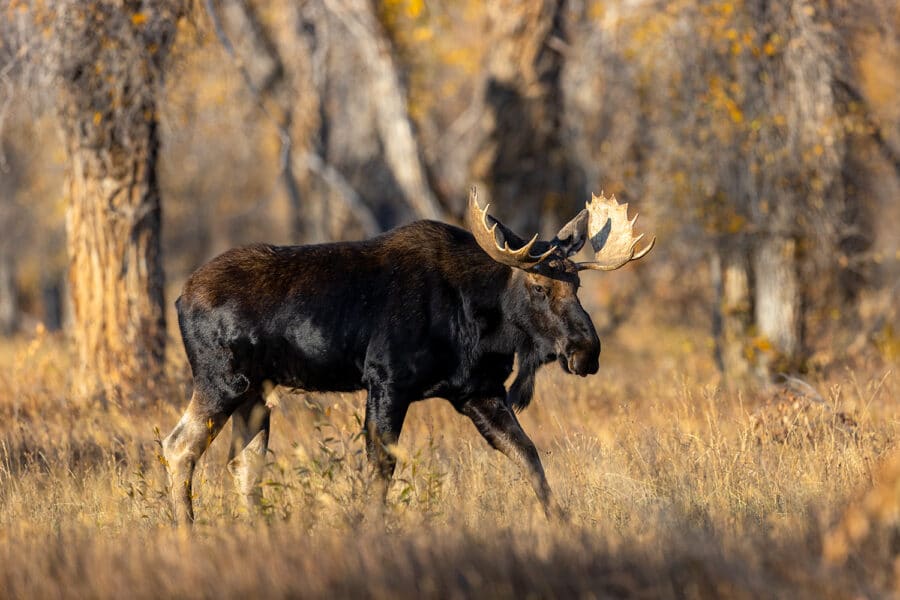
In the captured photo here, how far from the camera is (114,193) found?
1139cm

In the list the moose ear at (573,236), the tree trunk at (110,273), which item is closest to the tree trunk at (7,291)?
the tree trunk at (110,273)

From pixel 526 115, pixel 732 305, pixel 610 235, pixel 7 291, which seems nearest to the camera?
pixel 610 235

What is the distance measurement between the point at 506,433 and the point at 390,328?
102 cm

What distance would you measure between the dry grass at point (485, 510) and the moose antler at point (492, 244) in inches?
48.7

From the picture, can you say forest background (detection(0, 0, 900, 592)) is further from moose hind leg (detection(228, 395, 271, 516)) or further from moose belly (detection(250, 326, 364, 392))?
moose belly (detection(250, 326, 364, 392))

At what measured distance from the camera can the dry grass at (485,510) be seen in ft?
16.3

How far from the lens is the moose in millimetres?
7113

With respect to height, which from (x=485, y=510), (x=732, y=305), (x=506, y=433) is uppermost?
(x=732, y=305)

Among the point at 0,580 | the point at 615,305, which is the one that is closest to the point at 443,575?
the point at 0,580

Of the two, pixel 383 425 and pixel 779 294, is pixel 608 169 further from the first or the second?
pixel 383 425

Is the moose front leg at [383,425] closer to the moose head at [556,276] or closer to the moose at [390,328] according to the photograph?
the moose at [390,328]

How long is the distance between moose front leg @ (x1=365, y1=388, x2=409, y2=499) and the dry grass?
0.13 meters

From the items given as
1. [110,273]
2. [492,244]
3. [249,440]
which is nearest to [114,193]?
[110,273]

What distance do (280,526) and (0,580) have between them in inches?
52.8
